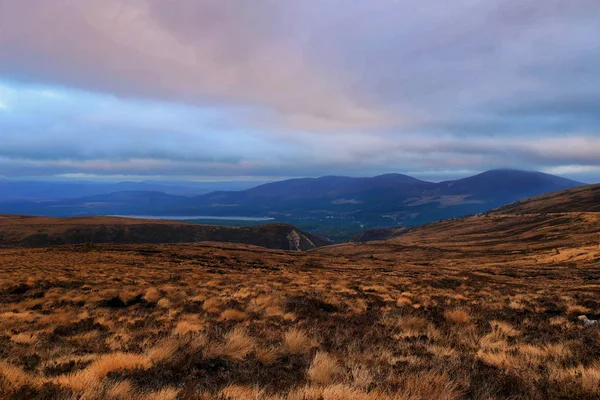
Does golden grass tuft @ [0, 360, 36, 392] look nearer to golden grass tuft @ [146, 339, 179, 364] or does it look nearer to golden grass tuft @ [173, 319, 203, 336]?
golden grass tuft @ [146, 339, 179, 364]

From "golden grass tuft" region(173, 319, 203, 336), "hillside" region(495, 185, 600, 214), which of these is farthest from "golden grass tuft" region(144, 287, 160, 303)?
"hillside" region(495, 185, 600, 214)

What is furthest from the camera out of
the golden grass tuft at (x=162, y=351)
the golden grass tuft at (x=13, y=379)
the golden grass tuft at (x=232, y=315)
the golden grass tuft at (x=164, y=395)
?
the golden grass tuft at (x=232, y=315)

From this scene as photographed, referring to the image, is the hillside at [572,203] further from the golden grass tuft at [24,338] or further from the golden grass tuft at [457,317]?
the golden grass tuft at [24,338]

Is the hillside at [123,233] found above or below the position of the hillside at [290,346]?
below

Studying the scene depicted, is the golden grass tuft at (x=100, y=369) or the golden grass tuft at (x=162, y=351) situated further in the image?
the golden grass tuft at (x=162, y=351)

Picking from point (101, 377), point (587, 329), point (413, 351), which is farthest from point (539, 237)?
point (101, 377)

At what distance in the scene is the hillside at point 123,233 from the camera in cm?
11131

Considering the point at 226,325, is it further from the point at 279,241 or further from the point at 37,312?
the point at 279,241

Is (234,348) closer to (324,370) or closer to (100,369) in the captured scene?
(324,370)

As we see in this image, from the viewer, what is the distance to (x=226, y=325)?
1006 centimetres

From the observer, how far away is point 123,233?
133m

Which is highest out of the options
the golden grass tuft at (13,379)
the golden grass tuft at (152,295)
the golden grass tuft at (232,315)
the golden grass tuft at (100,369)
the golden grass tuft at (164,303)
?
the golden grass tuft at (13,379)

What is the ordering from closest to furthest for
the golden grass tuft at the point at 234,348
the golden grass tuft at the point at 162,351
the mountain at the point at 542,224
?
the golden grass tuft at the point at 162,351 → the golden grass tuft at the point at 234,348 → the mountain at the point at 542,224

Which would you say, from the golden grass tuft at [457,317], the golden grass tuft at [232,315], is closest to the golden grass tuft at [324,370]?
the golden grass tuft at [232,315]
